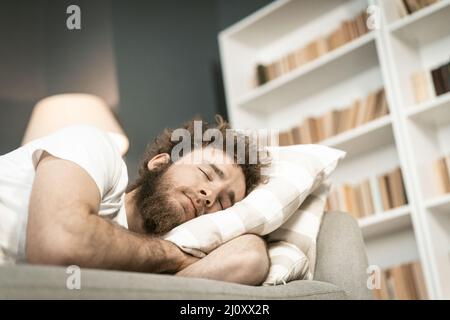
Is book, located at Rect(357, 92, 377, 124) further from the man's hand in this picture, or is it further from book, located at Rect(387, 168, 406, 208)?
the man's hand

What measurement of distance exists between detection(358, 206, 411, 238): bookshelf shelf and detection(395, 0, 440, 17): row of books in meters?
0.92

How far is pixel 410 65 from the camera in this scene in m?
2.57

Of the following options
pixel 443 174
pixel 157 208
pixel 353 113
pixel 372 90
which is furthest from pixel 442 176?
pixel 157 208

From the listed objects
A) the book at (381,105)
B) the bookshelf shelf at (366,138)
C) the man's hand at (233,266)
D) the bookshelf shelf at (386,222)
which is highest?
the book at (381,105)

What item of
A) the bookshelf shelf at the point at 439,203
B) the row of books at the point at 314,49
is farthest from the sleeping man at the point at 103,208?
the row of books at the point at 314,49

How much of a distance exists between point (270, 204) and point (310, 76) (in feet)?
5.67

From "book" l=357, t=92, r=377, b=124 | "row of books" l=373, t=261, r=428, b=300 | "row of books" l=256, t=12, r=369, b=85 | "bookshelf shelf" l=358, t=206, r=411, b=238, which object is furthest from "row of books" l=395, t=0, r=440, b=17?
"row of books" l=373, t=261, r=428, b=300

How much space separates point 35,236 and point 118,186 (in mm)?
315

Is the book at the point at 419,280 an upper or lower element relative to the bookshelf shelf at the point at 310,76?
lower

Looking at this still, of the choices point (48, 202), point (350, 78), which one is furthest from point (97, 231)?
point (350, 78)

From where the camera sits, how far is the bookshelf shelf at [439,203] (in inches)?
87.4

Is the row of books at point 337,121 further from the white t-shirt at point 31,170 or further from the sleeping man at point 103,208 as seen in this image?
the white t-shirt at point 31,170

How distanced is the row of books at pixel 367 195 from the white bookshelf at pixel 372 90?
1.9 inches

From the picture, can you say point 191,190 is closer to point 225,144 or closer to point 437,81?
point 225,144
